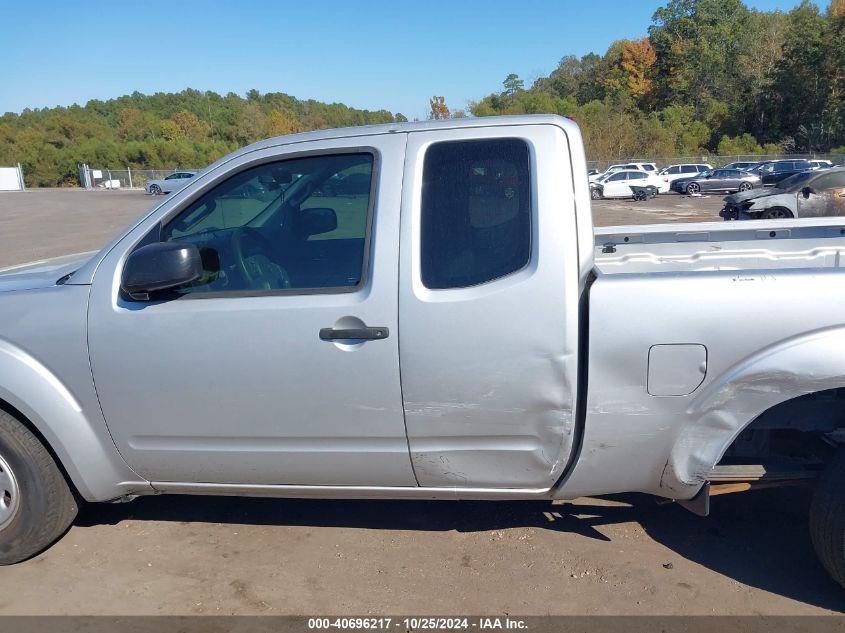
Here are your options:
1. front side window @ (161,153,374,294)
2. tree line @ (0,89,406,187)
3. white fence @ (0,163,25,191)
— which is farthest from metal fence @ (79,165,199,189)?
front side window @ (161,153,374,294)

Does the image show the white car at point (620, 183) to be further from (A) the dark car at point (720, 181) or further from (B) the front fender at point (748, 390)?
(B) the front fender at point (748, 390)

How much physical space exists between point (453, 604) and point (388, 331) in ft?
3.93

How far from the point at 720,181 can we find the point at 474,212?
39.3 metres

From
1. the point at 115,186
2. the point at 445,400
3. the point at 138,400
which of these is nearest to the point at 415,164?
the point at 445,400

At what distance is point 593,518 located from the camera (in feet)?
11.5

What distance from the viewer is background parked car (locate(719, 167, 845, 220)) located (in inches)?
602

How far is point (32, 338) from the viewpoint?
9.56ft

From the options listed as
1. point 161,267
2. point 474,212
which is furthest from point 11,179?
point 474,212

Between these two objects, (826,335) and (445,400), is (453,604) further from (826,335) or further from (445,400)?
(826,335)

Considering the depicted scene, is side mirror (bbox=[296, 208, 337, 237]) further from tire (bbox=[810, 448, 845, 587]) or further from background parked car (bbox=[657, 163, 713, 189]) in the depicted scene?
background parked car (bbox=[657, 163, 713, 189])

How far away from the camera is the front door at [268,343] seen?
2.70 meters

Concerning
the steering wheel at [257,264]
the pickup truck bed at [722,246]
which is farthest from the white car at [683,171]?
the steering wheel at [257,264]

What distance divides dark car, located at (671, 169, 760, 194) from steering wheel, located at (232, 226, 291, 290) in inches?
1533

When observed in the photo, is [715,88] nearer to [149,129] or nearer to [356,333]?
[149,129]
